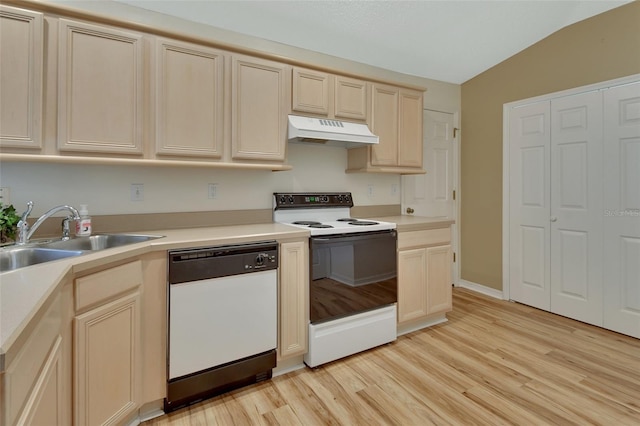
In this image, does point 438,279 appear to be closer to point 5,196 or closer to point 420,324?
point 420,324

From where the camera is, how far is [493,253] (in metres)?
3.61

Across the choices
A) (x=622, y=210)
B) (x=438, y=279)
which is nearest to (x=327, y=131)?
(x=438, y=279)

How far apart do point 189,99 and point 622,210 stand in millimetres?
3521

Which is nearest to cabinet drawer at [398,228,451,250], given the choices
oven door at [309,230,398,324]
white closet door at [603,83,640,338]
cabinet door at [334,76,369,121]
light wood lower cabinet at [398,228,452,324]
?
light wood lower cabinet at [398,228,452,324]

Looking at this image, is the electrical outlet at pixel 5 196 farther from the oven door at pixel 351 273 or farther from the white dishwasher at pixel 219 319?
the oven door at pixel 351 273

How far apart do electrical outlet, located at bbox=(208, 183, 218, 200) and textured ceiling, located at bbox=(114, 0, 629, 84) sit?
122 cm

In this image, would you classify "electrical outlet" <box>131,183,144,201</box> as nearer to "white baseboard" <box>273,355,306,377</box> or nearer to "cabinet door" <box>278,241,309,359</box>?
"cabinet door" <box>278,241,309,359</box>

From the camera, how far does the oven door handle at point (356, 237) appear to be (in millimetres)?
2152

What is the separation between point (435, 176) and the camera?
3.73 m

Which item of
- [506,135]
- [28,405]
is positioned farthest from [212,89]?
[506,135]

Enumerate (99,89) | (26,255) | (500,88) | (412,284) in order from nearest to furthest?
(26,255) < (99,89) < (412,284) < (500,88)

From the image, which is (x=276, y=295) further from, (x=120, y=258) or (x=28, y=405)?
(x=28, y=405)

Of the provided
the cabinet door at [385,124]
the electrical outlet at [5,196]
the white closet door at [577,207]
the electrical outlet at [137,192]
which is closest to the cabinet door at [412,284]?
the cabinet door at [385,124]

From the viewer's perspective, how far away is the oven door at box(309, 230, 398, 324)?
2162 millimetres
